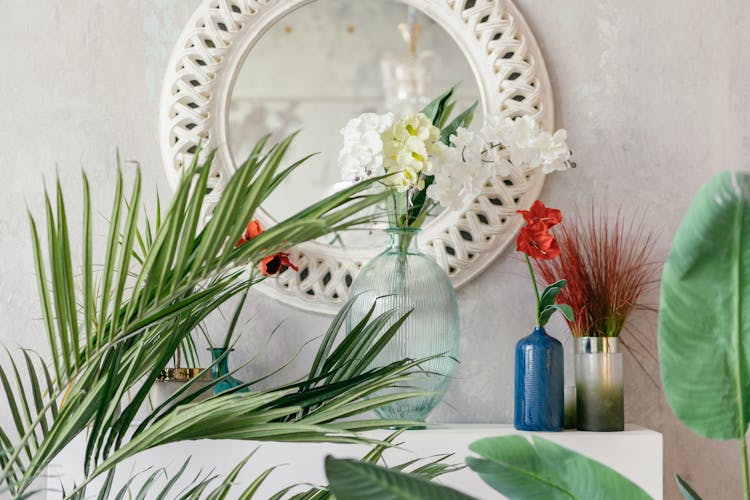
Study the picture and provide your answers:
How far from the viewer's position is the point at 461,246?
1702mm

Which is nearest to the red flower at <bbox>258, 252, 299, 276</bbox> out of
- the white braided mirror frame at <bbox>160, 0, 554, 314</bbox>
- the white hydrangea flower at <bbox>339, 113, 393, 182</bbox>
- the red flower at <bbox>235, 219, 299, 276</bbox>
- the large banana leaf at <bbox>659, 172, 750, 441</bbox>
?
the red flower at <bbox>235, 219, 299, 276</bbox>

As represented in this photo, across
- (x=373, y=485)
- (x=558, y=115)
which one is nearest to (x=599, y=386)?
(x=558, y=115)

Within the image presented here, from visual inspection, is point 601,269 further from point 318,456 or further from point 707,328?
point 707,328

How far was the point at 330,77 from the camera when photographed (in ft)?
5.77

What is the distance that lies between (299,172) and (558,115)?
584mm

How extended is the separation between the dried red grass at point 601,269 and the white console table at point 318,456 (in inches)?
9.0

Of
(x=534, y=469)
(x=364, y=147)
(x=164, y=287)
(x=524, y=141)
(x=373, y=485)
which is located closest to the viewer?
(x=373, y=485)

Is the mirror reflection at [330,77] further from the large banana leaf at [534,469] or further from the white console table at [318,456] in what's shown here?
the large banana leaf at [534,469]

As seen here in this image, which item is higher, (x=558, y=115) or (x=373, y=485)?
(x=558, y=115)

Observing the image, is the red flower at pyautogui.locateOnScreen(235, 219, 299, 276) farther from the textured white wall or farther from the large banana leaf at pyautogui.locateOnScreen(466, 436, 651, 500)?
the large banana leaf at pyautogui.locateOnScreen(466, 436, 651, 500)

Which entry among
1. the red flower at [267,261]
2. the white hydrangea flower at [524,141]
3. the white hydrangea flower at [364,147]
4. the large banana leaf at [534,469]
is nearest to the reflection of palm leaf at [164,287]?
the large banana leaf at [534,469]

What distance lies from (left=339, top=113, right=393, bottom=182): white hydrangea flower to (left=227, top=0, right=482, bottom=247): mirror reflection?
294 mm

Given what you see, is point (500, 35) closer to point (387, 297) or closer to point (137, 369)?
point (387, 297)

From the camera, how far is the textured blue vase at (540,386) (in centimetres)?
151
